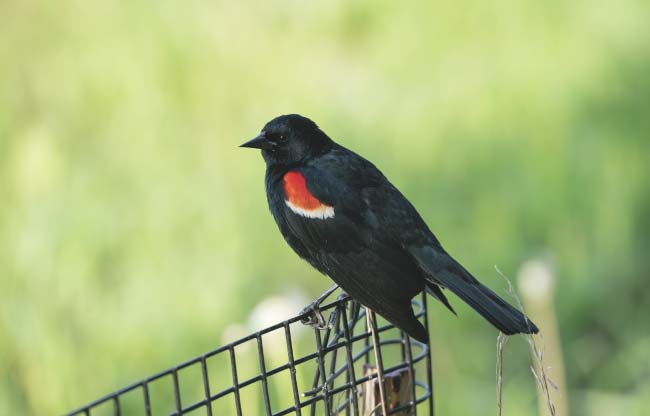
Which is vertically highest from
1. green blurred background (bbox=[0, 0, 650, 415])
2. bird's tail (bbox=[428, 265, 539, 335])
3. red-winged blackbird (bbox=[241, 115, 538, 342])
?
green blurred background (bbox=[0, 0, 650, 415])

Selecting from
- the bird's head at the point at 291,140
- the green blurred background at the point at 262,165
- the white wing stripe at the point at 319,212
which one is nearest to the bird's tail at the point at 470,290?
the white wing stripe at the point at 319,212

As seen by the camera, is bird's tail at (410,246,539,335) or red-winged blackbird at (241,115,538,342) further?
red-winged blackbird at (241,115,538,342)

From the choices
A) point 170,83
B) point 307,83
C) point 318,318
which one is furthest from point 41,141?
point 318,318

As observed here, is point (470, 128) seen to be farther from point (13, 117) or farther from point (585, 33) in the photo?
point (13, 117)

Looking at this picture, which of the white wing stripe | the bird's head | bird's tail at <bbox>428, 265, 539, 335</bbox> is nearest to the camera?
bird's tail at <bbox>428, 265, 539, 335</bbox>

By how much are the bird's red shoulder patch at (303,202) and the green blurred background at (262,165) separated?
0.47 meters

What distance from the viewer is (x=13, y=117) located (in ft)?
16.3

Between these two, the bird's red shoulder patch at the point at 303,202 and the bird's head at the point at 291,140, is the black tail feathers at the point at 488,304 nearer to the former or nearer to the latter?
the bird's red shoulder patch at the point at 303,202

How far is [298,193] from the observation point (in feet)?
8.84

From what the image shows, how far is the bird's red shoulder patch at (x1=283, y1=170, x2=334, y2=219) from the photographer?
2.64 m

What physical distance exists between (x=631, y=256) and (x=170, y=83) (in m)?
2.28

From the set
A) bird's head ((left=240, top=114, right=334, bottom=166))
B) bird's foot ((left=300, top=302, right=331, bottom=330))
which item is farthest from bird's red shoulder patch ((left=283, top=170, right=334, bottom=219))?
bird's foot ((left=300, top=302, right=331, bottom=330))

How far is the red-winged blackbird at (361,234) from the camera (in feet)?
8.08

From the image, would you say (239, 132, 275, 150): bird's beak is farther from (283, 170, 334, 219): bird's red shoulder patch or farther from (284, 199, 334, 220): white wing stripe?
(284, 199, 334, 220): white wing stripe
